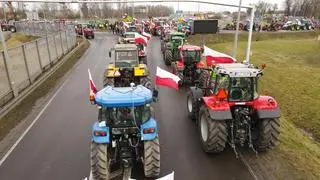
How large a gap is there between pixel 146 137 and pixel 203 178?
6.64ft

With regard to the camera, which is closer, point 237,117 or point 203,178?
point 203,178

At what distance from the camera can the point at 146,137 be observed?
7.25m

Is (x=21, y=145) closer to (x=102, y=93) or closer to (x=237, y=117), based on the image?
(x=102, y=93)

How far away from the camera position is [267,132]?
8.52 meters

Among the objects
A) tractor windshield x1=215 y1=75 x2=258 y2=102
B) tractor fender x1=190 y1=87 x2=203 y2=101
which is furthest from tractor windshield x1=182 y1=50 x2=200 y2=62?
tractor windshield x1=215 y1=75 x2=258 y2=102

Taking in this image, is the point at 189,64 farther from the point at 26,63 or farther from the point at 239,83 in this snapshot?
the point at 26,63

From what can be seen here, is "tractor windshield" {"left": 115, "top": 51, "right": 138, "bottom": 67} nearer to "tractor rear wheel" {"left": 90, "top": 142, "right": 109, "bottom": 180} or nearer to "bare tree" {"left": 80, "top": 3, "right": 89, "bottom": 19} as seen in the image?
"tractor rear wheel" {"left": 90, "top": 142, "right": 109, "bottom": 180}

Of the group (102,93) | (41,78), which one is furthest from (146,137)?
(41,78)

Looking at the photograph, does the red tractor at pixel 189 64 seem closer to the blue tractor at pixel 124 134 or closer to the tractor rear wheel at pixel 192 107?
the tractor rear wheel at pixel 192 107

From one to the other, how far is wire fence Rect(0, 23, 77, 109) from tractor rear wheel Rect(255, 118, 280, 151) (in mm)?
11337

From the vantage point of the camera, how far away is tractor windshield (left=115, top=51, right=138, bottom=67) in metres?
15.0

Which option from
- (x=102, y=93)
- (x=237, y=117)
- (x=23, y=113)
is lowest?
(x=23, y=113)

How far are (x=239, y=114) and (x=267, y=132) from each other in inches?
36.6

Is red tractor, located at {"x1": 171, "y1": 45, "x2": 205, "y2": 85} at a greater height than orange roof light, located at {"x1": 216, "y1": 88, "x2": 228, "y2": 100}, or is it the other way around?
orange roof light, located at {"x1": 216, "y1": 88, "x2": 228, "y2": 100}
